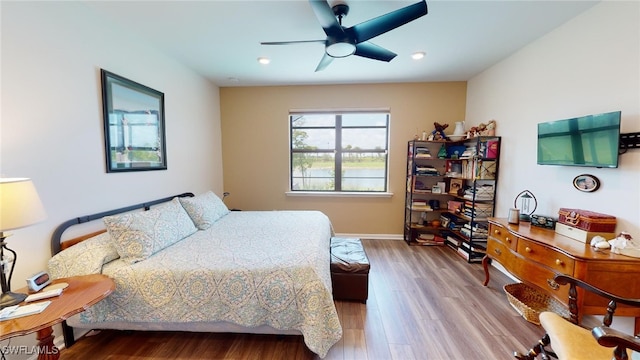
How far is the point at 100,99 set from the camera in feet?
6.66

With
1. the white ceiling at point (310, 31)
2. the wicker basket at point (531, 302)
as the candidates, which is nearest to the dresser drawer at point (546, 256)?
the wicker basket at point (531, 302)

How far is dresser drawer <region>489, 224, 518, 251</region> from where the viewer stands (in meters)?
2.18

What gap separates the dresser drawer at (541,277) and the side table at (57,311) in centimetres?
294

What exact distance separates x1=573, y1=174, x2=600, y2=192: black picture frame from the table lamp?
3735mm

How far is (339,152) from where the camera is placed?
4.18m

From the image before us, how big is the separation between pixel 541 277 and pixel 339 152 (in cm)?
296

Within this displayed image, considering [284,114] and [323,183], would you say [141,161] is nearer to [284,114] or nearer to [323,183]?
[284,114]

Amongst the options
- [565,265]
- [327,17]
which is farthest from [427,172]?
[327,17]

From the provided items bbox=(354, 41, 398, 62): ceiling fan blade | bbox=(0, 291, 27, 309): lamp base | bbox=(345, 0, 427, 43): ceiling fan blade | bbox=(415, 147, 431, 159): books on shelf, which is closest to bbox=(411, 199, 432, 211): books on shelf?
bbox=(415, 147, 431, 159): books on shelf

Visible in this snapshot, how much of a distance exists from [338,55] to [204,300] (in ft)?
7.20

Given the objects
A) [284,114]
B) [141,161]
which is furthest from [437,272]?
[141,161]

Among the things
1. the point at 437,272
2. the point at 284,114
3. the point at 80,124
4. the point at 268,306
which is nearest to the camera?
the point at 268,306

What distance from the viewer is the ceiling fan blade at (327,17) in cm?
155

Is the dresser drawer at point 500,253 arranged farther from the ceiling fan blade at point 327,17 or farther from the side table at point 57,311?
the side table at point 57,311
